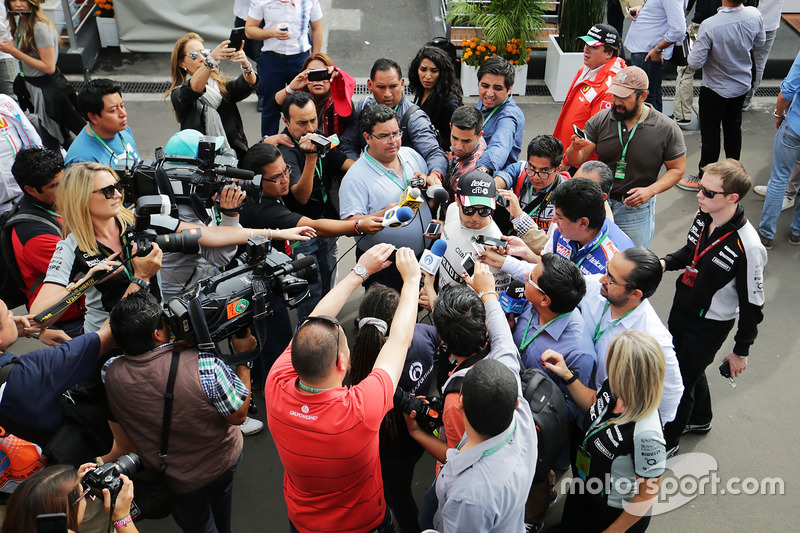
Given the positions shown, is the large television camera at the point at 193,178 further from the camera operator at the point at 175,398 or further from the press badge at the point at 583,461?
the press badge at the point at 583,461

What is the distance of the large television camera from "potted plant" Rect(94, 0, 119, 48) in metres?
6.17

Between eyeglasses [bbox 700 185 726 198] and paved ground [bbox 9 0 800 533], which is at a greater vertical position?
eyeglasses [bbox 700 185 726 198]

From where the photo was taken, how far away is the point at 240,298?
10.3ft

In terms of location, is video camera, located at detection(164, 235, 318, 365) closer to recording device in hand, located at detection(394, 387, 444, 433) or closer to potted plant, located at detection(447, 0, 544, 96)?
recording device in hand, located at detection(394, 387, 444, 433)

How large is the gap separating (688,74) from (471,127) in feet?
14.1

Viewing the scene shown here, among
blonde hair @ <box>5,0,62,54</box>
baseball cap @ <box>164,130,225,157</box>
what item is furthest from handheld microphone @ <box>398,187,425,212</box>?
blonde hair @ <box>5,0,62,54</box>

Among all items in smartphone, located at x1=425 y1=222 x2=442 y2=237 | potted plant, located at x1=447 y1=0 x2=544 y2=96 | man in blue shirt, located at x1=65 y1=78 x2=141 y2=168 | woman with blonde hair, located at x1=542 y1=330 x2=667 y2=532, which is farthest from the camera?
potted plant, located at x1=447 y1=0 x2=544 y2=96

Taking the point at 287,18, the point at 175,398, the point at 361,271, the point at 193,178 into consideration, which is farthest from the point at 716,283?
the point at 287,18

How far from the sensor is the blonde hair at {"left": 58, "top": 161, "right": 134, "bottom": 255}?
11.6ft

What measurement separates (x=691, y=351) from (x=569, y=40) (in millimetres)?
5434

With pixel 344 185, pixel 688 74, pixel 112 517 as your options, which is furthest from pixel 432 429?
pixel 688 74

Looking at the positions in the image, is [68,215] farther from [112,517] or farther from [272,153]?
[112,517]

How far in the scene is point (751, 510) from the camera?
12.6ft

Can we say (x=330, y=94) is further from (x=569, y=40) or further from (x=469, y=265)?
(x=569, y=40)
